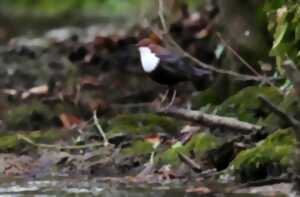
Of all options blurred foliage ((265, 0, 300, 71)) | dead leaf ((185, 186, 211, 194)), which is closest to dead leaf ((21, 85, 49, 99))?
blurred foliage ((265, 0, 300, 71))

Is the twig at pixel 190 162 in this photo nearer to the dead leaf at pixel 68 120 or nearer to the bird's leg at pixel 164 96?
the dead leaf at pixel 68 120

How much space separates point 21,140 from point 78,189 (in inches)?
77.4

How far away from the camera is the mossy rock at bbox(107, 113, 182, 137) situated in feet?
25.5

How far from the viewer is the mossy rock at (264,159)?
579cm

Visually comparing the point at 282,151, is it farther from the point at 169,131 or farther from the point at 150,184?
the point at 169,131

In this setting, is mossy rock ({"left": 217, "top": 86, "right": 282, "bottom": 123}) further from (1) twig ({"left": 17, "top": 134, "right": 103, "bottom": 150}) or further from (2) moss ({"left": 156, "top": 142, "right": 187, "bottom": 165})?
(1) twig ({"left": 17, "top": 134, "right": 103, "bottom": 150})

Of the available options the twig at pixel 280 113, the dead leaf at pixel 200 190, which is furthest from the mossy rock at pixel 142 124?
the twig at pixel 280 113

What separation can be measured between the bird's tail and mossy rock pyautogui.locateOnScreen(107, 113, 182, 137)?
74 cm

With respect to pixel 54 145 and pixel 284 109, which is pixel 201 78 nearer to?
pixel 54 145

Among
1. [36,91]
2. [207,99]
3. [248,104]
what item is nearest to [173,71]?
[207,99]

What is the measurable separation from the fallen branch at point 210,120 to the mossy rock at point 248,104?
0.50 m

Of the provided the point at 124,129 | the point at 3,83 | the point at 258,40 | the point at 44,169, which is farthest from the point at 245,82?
the point at 3,83

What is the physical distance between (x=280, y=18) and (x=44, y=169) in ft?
6.95

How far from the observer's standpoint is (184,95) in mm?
9555
